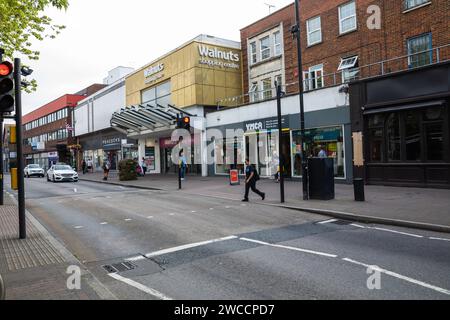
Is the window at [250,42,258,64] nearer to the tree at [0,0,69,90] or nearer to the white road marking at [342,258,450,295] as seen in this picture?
the tree at [0,0,69,90]

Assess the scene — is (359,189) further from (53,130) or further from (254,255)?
(53,130)

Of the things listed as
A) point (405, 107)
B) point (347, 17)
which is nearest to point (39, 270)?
point (405, 107)

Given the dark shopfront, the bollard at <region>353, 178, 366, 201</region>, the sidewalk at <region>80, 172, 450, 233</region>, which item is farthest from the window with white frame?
the bollard at <region>353, 178, 366, 201</region>

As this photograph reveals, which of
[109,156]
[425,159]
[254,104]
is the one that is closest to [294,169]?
[254,104]

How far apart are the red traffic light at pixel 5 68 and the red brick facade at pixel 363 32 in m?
16.2

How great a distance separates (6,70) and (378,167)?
14.4 metres

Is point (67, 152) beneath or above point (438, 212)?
above

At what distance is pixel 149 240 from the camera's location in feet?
24.3

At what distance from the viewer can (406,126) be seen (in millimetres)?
15156

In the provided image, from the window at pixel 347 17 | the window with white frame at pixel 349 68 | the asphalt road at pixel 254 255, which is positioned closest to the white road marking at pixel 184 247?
the asphalt road at pixel 254 255

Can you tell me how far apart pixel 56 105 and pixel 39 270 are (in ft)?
209
